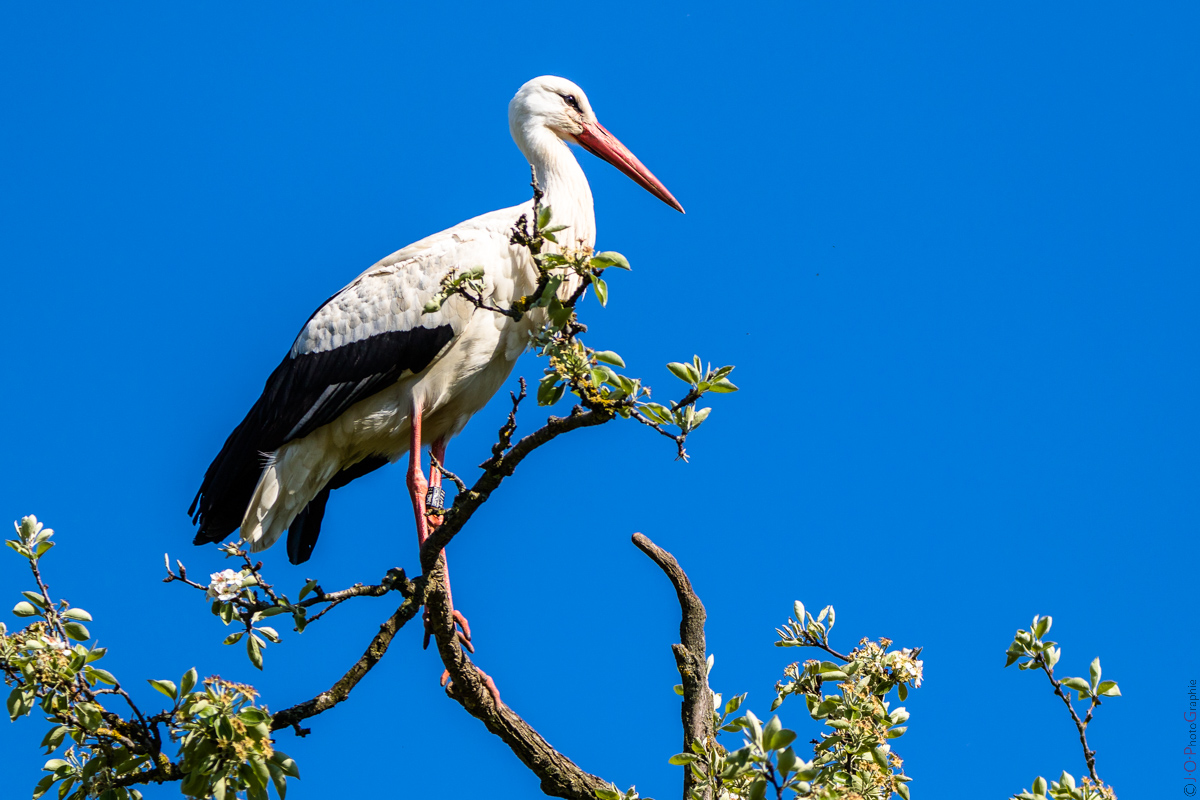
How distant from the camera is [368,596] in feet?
14.1

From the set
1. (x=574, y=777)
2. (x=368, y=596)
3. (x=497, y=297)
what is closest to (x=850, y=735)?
(x=574, y=777)

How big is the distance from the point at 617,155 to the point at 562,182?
2.27 ft

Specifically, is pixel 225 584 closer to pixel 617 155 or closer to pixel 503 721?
pixel 503 721

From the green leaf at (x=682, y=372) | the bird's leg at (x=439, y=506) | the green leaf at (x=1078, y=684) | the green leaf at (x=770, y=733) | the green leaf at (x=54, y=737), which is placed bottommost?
the green leaf at (x=770, y=733)

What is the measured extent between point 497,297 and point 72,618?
273 cm

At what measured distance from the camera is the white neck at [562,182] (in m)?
6.59

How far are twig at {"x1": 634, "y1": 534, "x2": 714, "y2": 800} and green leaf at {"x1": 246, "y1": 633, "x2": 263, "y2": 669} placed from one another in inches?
57.3

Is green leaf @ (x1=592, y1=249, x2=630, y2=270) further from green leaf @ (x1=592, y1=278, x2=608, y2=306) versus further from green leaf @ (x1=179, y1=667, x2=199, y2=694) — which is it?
green leaf @ (x1=179, y1=667, x2=199, y2=694)

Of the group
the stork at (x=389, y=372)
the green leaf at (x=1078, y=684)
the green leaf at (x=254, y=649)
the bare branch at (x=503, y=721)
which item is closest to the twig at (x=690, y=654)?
the bare branch at (x=503, y=721)

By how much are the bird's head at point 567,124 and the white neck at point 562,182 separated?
0.03 meters

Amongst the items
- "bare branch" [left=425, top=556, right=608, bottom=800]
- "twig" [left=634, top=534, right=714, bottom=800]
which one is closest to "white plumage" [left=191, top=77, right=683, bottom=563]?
"bare branch" [left=425, top=556, right=608, bottom=800]

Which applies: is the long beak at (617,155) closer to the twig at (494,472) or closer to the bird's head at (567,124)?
the bird's head at (567,124)

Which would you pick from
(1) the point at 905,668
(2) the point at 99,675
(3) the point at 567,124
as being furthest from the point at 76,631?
(3) the point at 567,124

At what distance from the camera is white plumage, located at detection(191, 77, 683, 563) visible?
6.41 m
